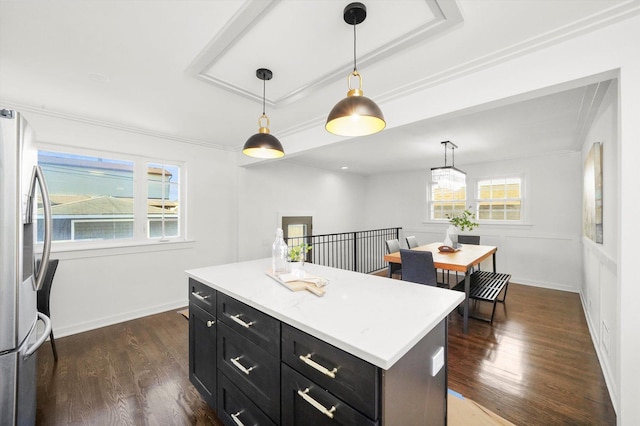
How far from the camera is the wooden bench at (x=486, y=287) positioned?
2.99m

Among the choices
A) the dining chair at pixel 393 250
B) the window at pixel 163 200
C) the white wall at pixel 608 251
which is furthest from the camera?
the dining chair at pixel 393 250

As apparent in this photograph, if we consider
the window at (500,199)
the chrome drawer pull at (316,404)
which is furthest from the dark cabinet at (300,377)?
the window at (500,199)

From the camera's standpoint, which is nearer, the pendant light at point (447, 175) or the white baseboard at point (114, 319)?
the white baseboard at point (114, 319)

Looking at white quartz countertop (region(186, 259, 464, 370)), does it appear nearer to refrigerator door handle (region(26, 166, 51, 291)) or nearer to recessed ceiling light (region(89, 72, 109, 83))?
refrigerator door handle (region(26, 166, 51, 291))

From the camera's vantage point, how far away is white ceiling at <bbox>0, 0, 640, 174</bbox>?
142cm

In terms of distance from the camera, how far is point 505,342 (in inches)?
110

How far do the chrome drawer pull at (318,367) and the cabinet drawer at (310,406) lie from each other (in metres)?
0.08

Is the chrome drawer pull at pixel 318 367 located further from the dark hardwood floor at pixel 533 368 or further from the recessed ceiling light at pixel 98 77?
the recessed ceiling light at pixel 98 77

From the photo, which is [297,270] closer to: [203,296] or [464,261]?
[203,296]

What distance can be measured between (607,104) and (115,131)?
5039 millimetres

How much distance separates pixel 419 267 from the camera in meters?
3.08

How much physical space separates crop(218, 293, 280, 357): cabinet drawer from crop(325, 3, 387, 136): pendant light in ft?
3.45

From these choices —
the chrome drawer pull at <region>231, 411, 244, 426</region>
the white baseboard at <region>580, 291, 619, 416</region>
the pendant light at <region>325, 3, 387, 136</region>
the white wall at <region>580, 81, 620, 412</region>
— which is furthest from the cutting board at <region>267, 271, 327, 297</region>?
the white wall at <region>580, 81, 620, 412</region>

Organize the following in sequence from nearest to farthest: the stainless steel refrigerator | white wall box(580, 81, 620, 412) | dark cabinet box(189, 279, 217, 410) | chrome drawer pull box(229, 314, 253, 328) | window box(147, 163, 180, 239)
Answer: the stainless steel refrigerator, chrome drawer pull box(229, 314, 253, 328), dark cabinet box(189, 279, 217, 410), white wall box(580, 81, 620, 412), window box(147, 163, 180, 239)
